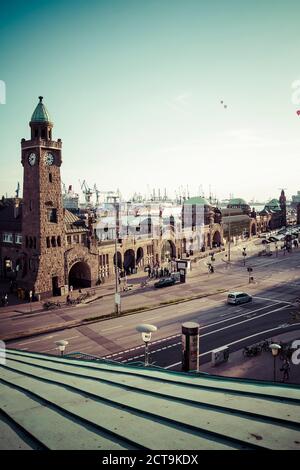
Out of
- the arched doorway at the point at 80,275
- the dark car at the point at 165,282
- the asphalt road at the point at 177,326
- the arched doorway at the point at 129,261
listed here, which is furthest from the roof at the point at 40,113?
the dark car at the point at 165,282

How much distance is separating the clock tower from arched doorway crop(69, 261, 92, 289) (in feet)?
19.5

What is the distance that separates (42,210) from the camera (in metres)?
51.1

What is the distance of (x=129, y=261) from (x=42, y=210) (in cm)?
2417

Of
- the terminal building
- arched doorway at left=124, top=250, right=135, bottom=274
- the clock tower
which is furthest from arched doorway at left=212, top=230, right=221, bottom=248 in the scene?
the clock tower

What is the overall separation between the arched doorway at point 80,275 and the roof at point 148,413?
47641 millimetres

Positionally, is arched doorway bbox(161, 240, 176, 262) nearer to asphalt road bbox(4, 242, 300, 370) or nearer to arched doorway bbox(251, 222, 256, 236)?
asphalt road bbox(4, 242, 300, 370)

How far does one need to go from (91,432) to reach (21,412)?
2.13 meters

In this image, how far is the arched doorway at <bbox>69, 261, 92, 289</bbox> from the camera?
58656 millimetres

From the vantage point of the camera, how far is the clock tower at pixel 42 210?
167 feet

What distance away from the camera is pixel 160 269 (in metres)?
69.0

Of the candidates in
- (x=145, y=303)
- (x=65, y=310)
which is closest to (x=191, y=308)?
(x=145, y=303)

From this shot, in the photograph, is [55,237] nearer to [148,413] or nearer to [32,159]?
[32,159]

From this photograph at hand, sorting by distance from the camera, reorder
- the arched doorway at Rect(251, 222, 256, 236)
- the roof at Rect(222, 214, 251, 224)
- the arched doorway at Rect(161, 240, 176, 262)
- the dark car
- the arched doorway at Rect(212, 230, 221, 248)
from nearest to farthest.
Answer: the dark car < the arched doorway at Rect(161, 240, 176, 262) < the arched doorway at Rect(212, 230, 221, 248) < the roof at Rect(222, 214, 251, 224) < the arched doorway at Rect(251, 222, 256, 236)

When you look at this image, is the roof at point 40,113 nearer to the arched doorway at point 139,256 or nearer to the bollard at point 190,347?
the arched doorway at point 139,256
